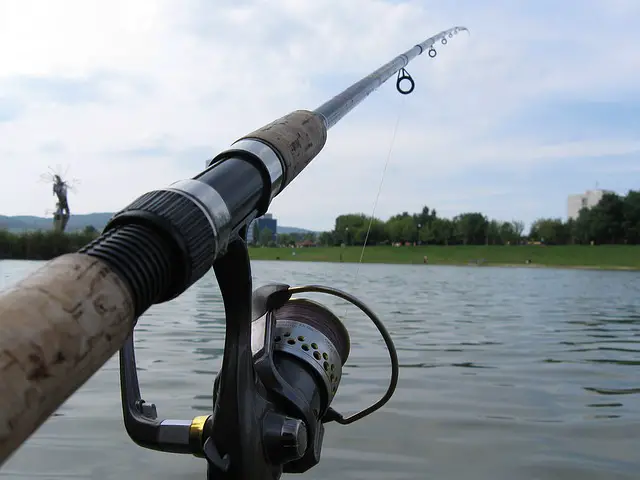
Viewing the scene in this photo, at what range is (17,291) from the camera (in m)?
0.70

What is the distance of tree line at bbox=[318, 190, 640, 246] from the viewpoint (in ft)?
237

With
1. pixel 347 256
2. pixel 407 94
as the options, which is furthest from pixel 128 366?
pixel 347 256

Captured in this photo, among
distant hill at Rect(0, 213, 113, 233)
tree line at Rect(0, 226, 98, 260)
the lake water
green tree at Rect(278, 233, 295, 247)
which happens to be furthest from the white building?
the lake water

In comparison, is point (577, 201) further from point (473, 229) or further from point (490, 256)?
point (490, 256)

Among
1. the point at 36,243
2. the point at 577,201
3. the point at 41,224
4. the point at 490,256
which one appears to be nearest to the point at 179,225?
the point at 36,243

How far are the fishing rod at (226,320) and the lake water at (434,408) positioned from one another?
26.2 inches

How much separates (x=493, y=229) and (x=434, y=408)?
80.3 m

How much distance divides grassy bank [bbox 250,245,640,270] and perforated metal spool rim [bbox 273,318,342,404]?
51720 millimetres

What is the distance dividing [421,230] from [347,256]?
26.5 metres

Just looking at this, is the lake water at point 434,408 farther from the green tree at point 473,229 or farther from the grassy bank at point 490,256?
the green tree at point 473,229

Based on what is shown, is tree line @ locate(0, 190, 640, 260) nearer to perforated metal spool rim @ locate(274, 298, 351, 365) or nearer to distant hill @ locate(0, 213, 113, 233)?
distant hill @ locate(0, 213, 113, 233)

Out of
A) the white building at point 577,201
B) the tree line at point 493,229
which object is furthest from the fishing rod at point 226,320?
the white building at point 577,201

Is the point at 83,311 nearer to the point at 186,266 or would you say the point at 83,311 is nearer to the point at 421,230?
the point at 186,266

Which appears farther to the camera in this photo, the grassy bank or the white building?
the white building
